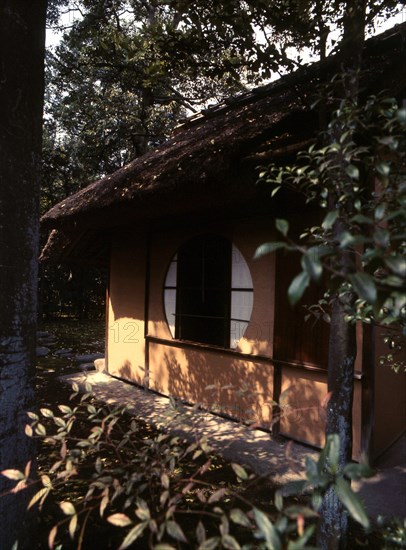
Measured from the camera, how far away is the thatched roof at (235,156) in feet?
9.84

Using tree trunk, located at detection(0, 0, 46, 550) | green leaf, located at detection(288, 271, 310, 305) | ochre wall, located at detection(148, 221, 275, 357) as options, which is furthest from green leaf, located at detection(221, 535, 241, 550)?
ochre wall, located at detection(148, 221, 275, 357)

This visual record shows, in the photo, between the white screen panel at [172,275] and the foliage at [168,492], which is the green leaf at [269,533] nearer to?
the foliage at [168,492]

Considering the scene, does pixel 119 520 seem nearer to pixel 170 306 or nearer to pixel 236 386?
pixel 236 386

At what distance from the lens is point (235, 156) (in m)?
3.54

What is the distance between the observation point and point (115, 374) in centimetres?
664

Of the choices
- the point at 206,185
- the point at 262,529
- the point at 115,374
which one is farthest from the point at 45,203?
the point at 262,529

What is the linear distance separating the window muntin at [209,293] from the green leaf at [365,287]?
3750 millimetres

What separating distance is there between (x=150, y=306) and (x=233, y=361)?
187 cm

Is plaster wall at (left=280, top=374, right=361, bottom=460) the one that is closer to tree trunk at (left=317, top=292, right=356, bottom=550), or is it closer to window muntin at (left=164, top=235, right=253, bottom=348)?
window muntin at (left=164, top=235, right=253, bottom=348)

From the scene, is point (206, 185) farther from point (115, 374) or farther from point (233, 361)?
point (115, 374)

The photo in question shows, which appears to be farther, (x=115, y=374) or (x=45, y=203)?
(x=45, y=203)

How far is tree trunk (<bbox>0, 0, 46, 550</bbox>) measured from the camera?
187cm

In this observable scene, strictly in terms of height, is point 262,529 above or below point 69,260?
below

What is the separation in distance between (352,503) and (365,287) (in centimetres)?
43
